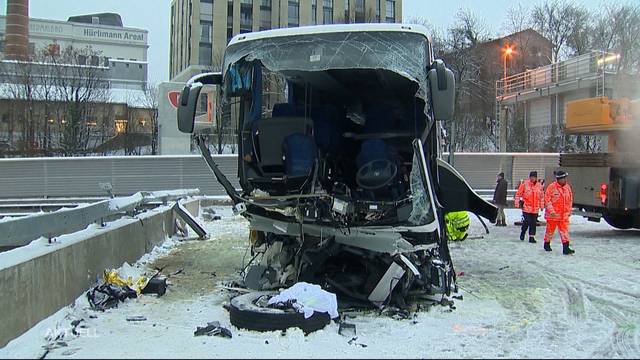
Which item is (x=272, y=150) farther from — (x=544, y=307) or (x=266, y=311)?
(x=544, y=307)

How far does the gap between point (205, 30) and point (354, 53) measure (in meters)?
64.4

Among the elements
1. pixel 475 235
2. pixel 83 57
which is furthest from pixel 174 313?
pixel 83 57

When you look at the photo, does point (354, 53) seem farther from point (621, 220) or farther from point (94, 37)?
point (94, 37)

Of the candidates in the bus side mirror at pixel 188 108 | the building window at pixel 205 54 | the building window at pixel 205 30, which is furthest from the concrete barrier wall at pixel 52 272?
the building window at pixel 205 30

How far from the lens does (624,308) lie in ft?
22.4

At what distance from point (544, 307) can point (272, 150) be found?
3694mm

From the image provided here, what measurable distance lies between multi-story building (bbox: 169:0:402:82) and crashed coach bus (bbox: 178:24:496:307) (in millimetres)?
57350

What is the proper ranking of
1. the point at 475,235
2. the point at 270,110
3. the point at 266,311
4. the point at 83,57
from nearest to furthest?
the point at 266,311 → the point at 270,110 → the point at 475,235 → the point at 83,57

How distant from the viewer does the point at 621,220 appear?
14.6 m

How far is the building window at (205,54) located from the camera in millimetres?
66750

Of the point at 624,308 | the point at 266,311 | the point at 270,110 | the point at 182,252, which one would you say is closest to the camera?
the point at 266,311

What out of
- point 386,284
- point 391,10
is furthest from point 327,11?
point 386,284

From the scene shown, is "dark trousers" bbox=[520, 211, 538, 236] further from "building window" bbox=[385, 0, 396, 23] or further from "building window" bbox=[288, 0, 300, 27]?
"building window" bbox=[385, 0, 396, 23]

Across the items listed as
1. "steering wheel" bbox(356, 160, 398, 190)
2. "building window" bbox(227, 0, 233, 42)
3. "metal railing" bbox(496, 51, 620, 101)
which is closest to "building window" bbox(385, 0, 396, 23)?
"building window" bbox(227, 0, 233, 42)
